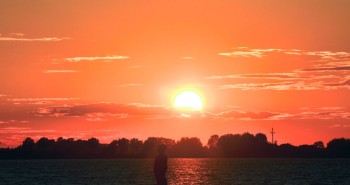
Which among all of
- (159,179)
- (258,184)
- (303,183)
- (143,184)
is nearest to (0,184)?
(143,184)

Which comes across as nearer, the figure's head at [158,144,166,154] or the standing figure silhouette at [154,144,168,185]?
the figure's head at [158,144,166,154]

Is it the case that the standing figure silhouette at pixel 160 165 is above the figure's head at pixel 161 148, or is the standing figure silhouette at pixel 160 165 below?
below

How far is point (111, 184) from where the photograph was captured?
95188 mm

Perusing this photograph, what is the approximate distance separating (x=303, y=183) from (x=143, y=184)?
24.0 meters

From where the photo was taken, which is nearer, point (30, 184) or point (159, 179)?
point (159, 179)

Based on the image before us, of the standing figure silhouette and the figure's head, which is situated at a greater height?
the figure's head

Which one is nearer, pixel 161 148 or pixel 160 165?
pixel 161 148

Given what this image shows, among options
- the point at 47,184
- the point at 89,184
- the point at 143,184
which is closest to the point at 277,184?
the point at 143,184

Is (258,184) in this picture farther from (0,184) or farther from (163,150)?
(163,150)

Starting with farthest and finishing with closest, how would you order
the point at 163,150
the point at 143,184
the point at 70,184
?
the point at 70,184, the point at 143,184, the point at 163,150

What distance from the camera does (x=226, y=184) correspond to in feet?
303

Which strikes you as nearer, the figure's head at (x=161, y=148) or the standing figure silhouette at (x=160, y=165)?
the figure's head at (x=161, y=148)

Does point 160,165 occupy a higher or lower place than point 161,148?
lower

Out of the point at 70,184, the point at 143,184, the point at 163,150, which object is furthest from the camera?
the point at 70,184
